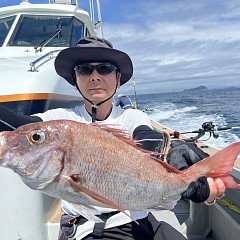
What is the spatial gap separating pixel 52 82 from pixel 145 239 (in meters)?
1.64

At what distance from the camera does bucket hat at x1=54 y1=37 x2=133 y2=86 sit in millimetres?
2287

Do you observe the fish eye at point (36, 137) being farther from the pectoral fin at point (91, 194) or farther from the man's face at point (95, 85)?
the man's face at point (95, 85)

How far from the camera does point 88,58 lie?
2322mm

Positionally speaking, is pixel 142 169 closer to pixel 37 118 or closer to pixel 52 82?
pixel 37 118

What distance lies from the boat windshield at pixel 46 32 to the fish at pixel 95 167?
134 inches

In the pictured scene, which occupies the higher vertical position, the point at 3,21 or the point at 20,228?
the point at 3,21

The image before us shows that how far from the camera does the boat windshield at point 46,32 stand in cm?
498

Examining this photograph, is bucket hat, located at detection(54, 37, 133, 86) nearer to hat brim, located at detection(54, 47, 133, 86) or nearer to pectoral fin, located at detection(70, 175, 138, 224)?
hat brim, located at detection(54, 47, 133, 86)

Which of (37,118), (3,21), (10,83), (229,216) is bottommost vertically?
(229,216)

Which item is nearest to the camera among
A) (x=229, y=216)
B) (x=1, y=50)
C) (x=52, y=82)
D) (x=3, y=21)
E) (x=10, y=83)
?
(x=10, y=83)

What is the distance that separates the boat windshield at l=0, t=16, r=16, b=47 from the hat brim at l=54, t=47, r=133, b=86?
2897 millimetres

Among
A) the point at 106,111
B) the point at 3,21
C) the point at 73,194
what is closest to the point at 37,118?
the point at 106,111

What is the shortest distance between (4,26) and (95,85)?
3.70 meters

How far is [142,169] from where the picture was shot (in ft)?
5.34
